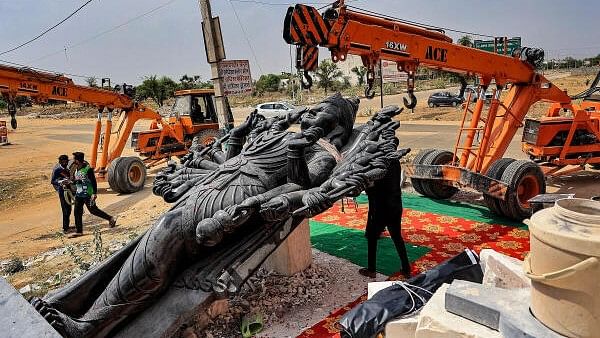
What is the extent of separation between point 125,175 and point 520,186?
26.0 feet

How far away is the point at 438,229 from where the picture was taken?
5.99 metres

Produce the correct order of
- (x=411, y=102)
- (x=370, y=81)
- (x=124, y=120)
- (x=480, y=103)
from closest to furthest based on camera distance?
(x=370, y=81) < (x=411, y=102) < (x=480, y=103) < (x=124, y=120)

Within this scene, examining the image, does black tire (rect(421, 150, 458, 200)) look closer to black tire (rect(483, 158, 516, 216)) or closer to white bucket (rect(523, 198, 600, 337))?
black tire (rect(483, 158, 516, 216))

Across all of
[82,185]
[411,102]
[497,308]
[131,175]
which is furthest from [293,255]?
[131,175]

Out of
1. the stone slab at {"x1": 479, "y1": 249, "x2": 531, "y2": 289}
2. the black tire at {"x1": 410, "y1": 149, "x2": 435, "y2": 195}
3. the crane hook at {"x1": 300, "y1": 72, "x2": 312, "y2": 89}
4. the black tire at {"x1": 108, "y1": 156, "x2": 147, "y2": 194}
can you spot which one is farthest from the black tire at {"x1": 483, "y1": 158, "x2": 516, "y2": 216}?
the black tire at {"x1": 108, "y1": 156, "x2": 147, "y2": 194}

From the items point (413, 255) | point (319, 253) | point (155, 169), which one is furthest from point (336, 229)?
point (155, 169)

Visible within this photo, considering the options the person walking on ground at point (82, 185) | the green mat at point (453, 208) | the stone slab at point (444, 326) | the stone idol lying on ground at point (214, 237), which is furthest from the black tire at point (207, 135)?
the stone slab at point (444, 326)

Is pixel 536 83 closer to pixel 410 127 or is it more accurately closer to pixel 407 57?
pixel 407 57

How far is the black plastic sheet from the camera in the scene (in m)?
2.84

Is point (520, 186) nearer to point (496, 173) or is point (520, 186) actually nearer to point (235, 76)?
point (496, 173)

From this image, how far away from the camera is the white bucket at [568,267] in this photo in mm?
1500

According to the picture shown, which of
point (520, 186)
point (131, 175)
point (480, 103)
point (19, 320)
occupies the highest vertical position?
point (480, 103)

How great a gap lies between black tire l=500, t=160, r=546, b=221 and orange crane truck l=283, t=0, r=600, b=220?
0.04 ft

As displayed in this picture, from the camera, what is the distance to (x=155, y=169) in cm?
1312
